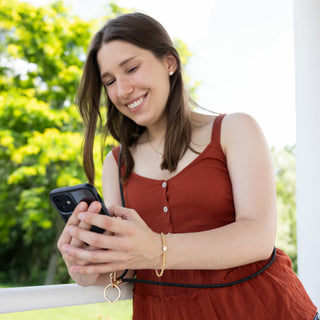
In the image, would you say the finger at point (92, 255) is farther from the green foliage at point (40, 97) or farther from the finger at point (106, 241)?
the green foliage at point (40, 97)

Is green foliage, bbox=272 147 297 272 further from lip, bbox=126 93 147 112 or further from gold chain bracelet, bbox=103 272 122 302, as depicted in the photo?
gold chain bracelet, bbox=103 272 122 302

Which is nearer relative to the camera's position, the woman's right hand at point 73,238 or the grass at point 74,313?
the woman's right hand at point 73,238

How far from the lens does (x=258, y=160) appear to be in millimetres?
1134

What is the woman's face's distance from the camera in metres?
1.32

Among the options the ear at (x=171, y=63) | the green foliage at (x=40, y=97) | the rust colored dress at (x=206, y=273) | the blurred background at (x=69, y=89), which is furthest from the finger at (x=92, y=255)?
the green foliage at (x=40, y=97)

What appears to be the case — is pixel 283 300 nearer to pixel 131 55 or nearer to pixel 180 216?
pixel 180 216

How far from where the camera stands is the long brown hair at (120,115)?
1347mm

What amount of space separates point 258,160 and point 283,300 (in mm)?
383

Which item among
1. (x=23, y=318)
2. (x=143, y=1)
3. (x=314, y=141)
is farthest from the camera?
(x=143, y=1)

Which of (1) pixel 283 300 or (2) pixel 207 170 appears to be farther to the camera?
(2) pixel 207 170

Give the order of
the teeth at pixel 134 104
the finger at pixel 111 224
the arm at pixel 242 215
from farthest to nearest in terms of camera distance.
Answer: the teeth at pixel 134 104
the arm at pixel 242 215
the finger at pixel 111 224

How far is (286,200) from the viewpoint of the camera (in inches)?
346

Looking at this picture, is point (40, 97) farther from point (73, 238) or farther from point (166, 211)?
A: point (73, 238)

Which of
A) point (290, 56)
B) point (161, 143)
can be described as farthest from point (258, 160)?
point (290, 56)
